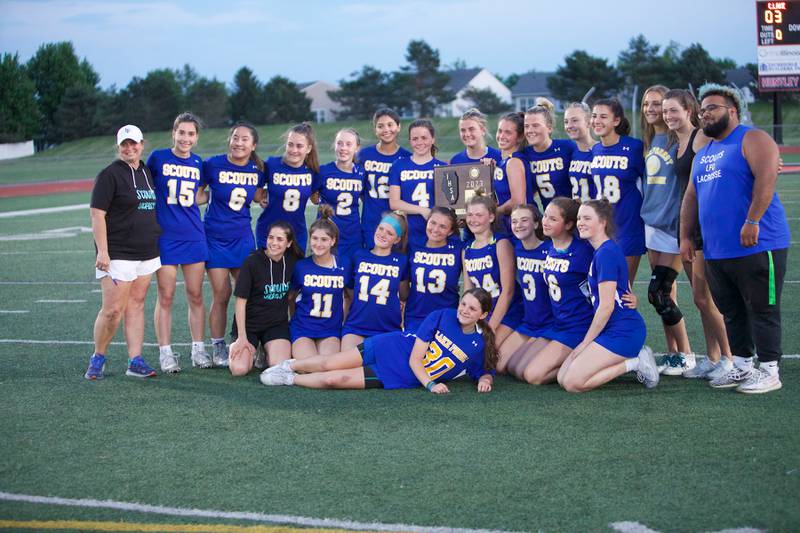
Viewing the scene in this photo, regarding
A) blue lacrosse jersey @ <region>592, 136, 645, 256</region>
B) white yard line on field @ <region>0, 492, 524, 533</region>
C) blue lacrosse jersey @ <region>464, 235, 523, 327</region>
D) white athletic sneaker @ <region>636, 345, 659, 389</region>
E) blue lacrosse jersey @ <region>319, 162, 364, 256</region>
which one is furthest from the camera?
blue lacrosse jersey @ <region>319, 162, 364, 256</region>

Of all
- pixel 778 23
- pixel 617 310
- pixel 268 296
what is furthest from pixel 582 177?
pixel 778 23

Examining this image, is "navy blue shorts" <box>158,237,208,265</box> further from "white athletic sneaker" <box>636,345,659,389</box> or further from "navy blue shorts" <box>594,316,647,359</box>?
"white athletic sneaker" <box>636,345,659,389</box>

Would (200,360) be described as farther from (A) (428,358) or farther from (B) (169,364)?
(A) (428,358)

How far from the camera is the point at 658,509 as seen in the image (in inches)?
141

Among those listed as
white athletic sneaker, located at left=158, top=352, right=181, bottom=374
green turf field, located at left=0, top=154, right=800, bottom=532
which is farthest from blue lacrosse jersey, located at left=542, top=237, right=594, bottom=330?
white athletic sneaker, located at left=158, top=352, right=181, bottom=374

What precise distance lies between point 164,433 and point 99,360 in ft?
4.81

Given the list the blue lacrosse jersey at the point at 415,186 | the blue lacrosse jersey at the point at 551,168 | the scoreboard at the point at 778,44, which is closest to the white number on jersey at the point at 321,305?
the blue lacrosse jersey at the point at 415,186

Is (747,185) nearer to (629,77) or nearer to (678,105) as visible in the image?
(678,105)

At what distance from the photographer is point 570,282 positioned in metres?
5.77

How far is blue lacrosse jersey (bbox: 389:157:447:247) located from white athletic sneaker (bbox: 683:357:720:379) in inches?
79.0

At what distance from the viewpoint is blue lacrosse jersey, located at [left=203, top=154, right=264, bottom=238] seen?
653cm

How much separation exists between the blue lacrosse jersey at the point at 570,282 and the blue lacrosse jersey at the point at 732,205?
0.78 m

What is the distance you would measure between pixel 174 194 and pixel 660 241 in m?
3.22

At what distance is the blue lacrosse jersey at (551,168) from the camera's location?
643cm
